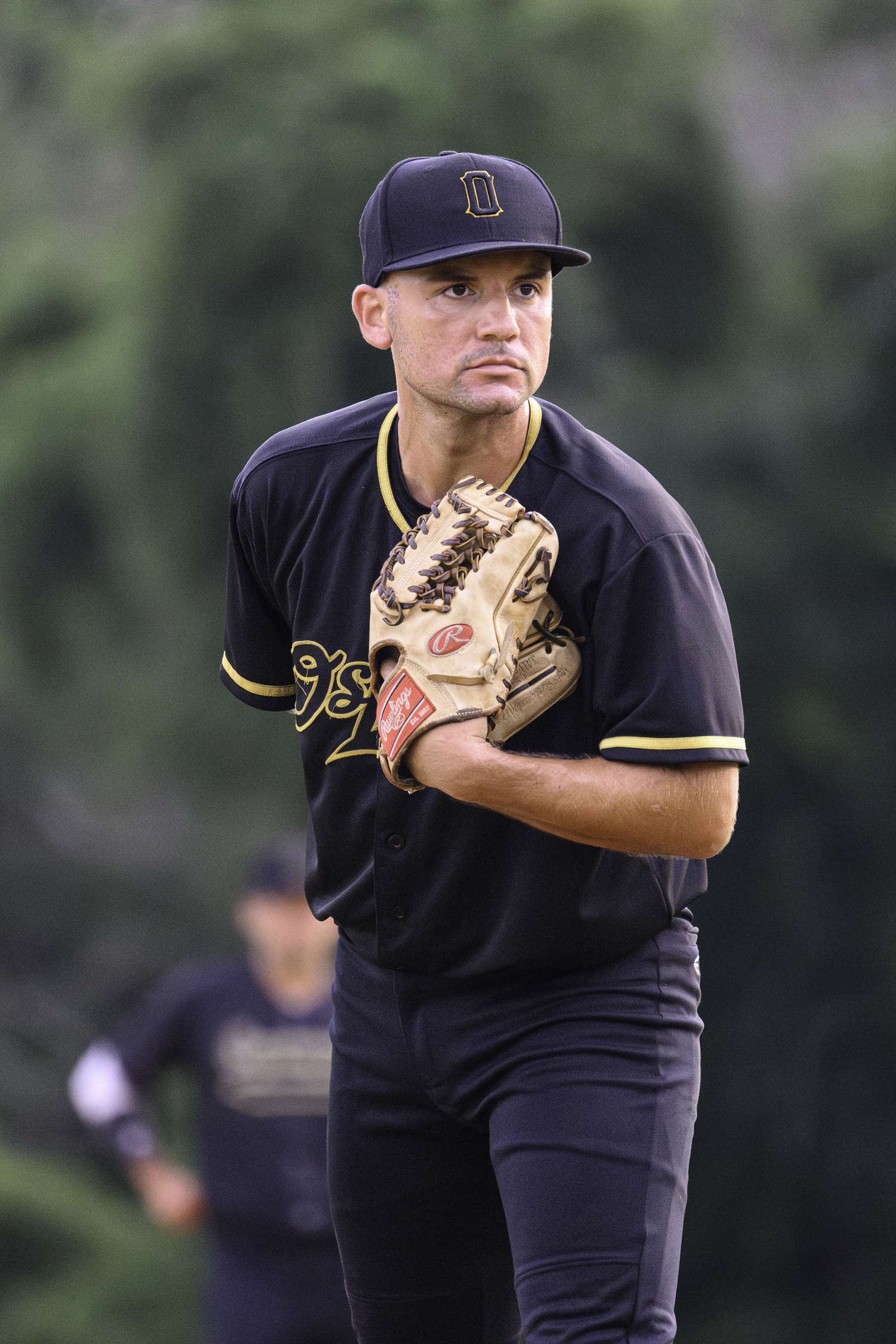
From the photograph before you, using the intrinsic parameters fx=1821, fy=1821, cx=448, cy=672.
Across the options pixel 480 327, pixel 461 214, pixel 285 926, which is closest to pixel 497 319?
pixel 480 327

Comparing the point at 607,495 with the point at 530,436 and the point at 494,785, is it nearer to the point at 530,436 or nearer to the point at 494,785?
the point at 530,436

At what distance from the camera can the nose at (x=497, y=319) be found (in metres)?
2.22

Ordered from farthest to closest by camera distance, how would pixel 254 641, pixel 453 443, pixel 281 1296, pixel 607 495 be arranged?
pixel 281 1296 < pixel 254 641 < pixel 453 443 < pixel 607 495

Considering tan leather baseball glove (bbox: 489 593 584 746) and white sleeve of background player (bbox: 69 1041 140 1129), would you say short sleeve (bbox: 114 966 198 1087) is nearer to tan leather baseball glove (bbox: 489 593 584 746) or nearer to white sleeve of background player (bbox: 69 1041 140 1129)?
white sleeve of background player (bbox: 69 1041 140 1129)

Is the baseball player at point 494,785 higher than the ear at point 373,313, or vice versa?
the ear at point 373,313

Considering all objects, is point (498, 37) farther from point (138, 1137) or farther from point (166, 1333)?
point (166, 1333)

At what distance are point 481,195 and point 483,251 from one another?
0.09 meters

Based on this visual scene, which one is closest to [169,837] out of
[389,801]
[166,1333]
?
[166,1333]

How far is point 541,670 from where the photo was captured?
7.38ft

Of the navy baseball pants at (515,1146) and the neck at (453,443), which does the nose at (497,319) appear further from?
the navy baseball pants at (515,1146)

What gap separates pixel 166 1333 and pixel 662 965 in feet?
24.3

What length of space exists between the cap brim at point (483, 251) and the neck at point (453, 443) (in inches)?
6.8

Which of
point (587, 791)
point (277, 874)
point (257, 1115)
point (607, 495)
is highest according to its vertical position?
point (607, 495)

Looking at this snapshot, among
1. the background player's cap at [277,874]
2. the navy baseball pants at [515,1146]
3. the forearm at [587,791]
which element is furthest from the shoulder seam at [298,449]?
the background player's cap at [277,874]
